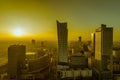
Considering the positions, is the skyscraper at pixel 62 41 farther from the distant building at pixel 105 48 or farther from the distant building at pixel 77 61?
the distant building at pixel 105 48

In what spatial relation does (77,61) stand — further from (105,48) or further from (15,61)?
(15,61)

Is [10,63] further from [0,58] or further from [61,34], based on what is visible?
[0,58]

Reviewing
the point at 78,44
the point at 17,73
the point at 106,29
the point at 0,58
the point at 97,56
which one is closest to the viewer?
the point at 17,73

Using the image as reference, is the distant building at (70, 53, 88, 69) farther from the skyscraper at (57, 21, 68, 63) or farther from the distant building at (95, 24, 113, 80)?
the distant building at (95, 24, 113, 80)

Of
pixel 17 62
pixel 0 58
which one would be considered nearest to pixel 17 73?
pixel 17 62

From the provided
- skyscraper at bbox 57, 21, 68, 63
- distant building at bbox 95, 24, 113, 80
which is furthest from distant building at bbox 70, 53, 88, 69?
distant building at bbox 95, 24, 113, 80

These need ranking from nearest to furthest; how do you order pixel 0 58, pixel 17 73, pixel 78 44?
pixel 17 73, pixel 0 58, pixel 78 44

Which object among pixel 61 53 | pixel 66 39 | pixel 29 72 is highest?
pixel 66 39
